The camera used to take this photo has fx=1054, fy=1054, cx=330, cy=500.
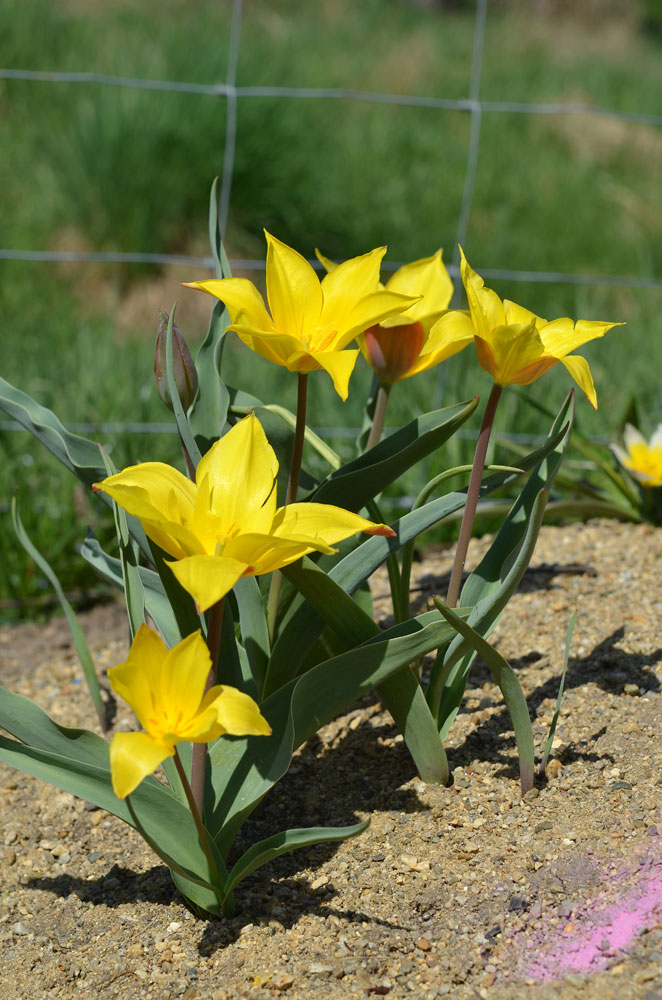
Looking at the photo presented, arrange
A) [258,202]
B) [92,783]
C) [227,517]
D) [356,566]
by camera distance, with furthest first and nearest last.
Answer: [258,202] < [356,566] < [92,783] < [227,517]

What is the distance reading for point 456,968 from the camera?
1273 mm

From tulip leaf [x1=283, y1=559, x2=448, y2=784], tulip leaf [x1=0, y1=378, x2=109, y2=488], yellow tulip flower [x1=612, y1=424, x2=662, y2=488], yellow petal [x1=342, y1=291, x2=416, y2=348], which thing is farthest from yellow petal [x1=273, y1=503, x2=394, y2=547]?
yellow tulip flower [x1=612, y1=424, x2=662, y2=488]

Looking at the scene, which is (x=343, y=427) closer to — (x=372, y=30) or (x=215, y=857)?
(x=215, y=857)

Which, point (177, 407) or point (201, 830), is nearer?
point (201, 830)

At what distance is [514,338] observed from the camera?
4.36 feet

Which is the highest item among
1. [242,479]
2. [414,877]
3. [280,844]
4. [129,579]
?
[242,479]

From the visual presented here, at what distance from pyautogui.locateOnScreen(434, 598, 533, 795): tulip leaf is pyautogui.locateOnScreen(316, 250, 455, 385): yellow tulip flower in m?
0.36

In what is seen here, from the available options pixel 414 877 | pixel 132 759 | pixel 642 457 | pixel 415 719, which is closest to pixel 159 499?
pixel 132 759

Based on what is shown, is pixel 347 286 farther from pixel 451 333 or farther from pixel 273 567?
pixel 273 567

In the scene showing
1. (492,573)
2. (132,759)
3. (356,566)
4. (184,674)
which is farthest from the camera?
(492,573)

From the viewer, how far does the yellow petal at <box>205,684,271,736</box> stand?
1070 mm

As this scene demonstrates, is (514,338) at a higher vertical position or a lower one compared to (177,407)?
higher

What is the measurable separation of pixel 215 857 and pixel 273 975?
16 centimetres

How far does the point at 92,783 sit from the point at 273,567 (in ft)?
1.35
